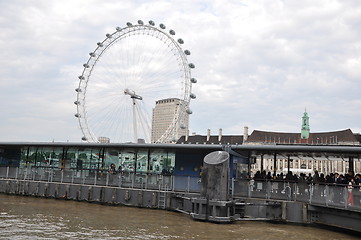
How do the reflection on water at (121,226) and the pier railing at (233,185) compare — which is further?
the pier railing at (233,185)

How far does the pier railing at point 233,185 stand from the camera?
19.6 meters

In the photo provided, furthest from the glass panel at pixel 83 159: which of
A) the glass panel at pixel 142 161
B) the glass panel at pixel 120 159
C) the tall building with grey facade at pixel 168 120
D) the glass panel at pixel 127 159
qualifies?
the tall building with grey facade at pixel 168 120

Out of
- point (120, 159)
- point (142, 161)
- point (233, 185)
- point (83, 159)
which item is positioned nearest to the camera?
point (233, 185)

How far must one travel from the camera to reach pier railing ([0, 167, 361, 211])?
1959cm

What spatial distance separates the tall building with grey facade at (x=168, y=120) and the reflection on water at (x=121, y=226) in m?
17.9

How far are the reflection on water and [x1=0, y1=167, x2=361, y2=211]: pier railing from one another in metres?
1.75

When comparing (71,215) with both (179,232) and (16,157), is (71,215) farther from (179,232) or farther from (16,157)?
(16,157)

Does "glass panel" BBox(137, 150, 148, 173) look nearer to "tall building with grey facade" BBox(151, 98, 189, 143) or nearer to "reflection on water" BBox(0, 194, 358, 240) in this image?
"reflection on water" BBox(0, 194, 358, 240)

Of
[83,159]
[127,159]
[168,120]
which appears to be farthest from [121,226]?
[168,120]

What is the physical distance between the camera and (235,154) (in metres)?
26.8

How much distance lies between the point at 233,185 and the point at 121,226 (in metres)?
7.92

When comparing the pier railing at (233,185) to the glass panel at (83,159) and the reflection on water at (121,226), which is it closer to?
the reflection on water at (121,226)

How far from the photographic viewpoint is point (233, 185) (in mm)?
24531

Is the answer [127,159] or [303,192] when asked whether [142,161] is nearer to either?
[127,159]
